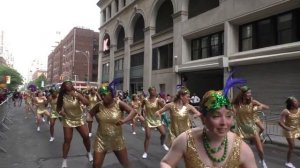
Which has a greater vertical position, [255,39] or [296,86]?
[255,39]

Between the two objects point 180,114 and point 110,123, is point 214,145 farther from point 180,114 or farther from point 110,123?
point 180,114

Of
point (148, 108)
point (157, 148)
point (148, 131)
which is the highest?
point (148, 108)

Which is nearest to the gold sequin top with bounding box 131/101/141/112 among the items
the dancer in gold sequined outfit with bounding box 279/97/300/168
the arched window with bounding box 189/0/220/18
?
the dancer in gold sequined outfit with bounding box 279/97/300/168

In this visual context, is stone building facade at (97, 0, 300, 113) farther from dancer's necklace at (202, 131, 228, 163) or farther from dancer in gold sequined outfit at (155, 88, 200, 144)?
dancer's necklace at (202, 131, 228, 163)

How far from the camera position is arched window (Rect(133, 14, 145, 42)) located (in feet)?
137

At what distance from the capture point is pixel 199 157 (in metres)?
2.51

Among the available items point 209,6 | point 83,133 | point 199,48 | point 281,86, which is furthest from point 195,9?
point 83,133

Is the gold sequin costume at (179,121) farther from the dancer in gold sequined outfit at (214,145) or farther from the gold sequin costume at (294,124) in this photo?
the dancer in gold sequined outfit at (214,145)

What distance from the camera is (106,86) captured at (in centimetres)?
595

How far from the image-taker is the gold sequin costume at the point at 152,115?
9891 mm

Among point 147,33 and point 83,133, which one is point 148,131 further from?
point 147,33

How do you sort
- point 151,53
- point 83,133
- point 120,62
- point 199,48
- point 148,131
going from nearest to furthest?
1. point 83,133
2. point 148,131
3. point 199,48
4. point 151,53
5. point 120,62

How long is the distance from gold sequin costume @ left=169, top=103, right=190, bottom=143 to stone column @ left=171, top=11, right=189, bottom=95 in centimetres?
2197

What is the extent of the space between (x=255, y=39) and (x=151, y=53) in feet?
49.3
